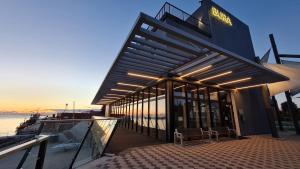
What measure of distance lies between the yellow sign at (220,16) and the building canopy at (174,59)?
6.19m

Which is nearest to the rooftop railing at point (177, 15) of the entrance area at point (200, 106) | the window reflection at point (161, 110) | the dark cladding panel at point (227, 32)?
the dark cladding panel at point (227, 32)

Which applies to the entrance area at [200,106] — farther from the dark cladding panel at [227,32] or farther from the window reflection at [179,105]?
the dark cladding panel at [227,32]

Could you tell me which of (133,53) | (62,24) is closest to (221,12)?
(133,53)

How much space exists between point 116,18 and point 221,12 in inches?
375

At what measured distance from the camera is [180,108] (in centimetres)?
886

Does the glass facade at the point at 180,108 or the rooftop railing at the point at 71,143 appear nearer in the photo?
the rooftop railing at the point at 71,143

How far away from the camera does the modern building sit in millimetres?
5134

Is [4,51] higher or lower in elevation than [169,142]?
higher

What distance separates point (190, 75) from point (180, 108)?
207 cm

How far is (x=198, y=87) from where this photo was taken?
10117mm

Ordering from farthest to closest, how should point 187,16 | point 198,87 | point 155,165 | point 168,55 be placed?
1. point 187,16
2. point 198,87
3. point 168,55
4. point 155,165

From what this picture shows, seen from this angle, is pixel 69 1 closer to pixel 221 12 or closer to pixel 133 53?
pixel 133 53

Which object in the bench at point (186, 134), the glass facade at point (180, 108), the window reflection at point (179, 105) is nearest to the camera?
the bench at point (186, 134)

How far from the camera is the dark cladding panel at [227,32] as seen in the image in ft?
39.5
